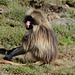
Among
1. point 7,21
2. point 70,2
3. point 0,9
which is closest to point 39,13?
point 7,21

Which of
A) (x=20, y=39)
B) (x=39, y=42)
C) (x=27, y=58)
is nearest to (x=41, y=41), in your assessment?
(x=39, y=42)

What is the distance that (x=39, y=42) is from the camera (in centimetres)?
473

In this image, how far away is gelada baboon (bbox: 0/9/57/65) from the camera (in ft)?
15.6

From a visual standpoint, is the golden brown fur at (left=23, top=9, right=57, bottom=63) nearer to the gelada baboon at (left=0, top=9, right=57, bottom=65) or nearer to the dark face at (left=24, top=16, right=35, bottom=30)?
the gelada baboon at (left=0, top=9, right=57, bottom=65)

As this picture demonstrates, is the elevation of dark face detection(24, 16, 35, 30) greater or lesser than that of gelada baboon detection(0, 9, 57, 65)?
greater

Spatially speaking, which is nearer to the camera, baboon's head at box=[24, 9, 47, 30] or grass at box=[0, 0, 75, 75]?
grass at box=[0, 0, 75, 75]

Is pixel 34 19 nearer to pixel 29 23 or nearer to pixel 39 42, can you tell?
pixel 29 23

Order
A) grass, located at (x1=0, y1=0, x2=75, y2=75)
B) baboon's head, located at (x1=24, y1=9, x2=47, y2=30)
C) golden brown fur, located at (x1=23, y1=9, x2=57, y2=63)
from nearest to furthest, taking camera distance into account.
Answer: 1. grass, located at (x1=0, y1=0, x2=75, y2=75)
2. golden brown fur, located at (x1=23, y1=9, x2=57, y2=63)
3. baboon's head, located at (x1=24, y1=9, x2=47, y2=30)

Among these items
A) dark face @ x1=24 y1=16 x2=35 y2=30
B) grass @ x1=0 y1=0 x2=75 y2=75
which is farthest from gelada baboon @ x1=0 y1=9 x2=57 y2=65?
grass @ x1=0 y1=0 x2=75 y2=75

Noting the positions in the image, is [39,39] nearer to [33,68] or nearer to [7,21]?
[33,68]

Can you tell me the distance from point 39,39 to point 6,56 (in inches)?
42.1

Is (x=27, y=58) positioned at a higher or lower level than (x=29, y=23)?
lower

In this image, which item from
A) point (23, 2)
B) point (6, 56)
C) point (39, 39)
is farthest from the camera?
point (23, 2)

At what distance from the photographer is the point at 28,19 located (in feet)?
16.4
